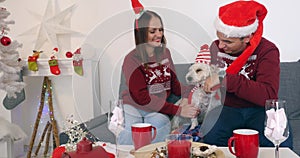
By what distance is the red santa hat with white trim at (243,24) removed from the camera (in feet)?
5.52

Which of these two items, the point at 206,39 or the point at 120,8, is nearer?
the point at 206,39

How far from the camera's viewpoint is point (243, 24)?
1696 millimetres

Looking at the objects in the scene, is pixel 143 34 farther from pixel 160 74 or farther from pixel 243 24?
pixel 243 24

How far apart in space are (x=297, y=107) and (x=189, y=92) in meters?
1.07

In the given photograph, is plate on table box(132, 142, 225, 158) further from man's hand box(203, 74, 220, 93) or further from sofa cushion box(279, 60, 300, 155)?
sofa cushion box(279, 60, 300, 155)

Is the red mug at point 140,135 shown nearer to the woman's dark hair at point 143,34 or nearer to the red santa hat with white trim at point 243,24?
the woman's dark hair at point 143,34

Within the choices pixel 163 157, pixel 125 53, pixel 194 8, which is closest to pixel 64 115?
pixel 194 8

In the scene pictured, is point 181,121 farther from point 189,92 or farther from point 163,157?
point 163,157

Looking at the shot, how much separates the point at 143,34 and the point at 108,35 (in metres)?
0.16

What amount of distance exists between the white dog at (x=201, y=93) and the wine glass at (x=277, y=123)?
41 centimetres

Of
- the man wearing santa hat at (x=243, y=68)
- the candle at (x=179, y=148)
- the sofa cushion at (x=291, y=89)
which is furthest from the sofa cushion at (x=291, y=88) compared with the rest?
the candle at (x=179, y=148)

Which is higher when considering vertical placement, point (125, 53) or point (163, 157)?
point (125, 53)

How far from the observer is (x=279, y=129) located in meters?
1.09

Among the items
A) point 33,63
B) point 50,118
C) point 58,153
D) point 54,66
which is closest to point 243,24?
point 58,153
